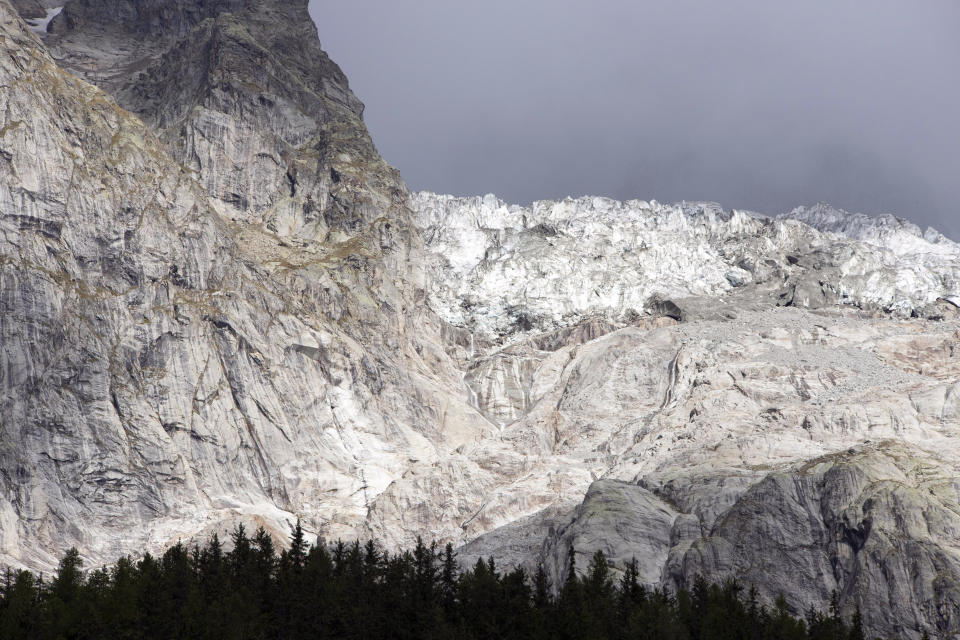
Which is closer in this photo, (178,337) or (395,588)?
(395,588)

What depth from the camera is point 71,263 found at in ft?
640

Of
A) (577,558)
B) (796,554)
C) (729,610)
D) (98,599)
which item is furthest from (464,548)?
(98,599)

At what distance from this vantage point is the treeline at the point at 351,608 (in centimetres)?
10650

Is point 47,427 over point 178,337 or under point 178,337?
under

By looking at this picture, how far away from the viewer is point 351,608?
112m

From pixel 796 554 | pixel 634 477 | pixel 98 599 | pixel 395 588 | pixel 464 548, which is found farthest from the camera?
pixel 634 477

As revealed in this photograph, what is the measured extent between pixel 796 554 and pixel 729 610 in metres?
36.1

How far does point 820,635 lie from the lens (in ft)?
375

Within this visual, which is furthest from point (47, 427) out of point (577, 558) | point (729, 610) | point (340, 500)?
point (729, 610)

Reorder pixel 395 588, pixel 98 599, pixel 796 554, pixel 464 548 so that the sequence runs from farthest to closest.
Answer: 1. pixel 464 548
2. pixel 796 554
3. pixel 395 588
4. pixel 98 599

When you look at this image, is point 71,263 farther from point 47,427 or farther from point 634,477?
point 634,477

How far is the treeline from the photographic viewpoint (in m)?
106

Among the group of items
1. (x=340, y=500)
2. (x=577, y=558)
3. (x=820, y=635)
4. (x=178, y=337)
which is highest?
(x=178, y=337)

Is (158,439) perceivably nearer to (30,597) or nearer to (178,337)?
(178,337)
